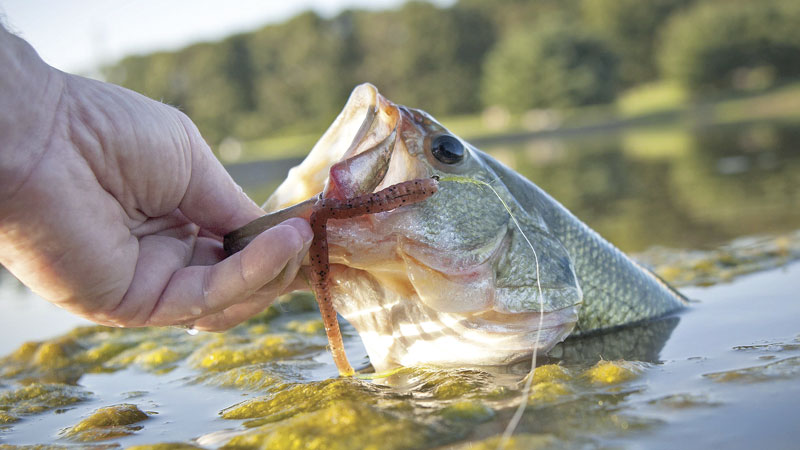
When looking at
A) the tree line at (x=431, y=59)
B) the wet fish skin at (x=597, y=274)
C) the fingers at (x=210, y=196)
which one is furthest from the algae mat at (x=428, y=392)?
the tree line at (x=431, y=59)

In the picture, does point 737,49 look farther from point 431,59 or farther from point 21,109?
point 21,109

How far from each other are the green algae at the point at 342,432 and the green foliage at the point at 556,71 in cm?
4813

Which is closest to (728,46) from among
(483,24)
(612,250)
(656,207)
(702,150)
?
(483,24)

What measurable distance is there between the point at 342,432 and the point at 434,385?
655 mm

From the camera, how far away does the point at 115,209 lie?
2240 mm

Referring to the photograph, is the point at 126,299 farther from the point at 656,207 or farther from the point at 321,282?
the point at 656,207

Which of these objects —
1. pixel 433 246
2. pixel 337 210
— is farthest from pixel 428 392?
pixel 337 210

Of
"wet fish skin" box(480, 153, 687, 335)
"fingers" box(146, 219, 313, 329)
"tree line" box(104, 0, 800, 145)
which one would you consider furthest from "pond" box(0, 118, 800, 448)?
"tree line" box(104, 0, 800, 145)

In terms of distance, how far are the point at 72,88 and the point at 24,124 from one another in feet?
0.84

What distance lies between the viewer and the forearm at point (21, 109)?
1.91 meters

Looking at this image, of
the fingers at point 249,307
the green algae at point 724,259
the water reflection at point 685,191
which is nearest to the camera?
the fingers at point 249,307

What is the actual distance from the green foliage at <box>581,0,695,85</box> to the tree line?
93 mm

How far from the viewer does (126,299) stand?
7.39 ft

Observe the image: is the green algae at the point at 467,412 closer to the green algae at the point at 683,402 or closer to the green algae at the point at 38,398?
the green algae at the point at 683,402
